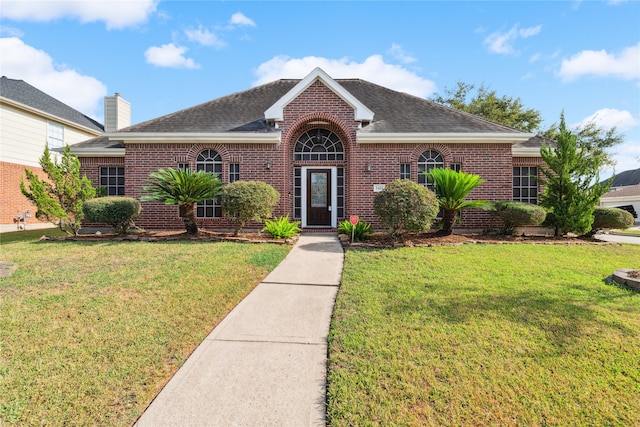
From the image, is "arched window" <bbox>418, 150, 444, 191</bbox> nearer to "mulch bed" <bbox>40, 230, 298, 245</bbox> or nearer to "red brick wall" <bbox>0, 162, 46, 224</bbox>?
"mulch bed" <bbox>40, 230, 298, 245</bbox>

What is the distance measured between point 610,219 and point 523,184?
2978 mm

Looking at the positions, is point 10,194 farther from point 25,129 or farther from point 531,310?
point 531,310

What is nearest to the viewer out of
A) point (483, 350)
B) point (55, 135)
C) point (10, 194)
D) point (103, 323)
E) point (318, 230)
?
point (483, 350)

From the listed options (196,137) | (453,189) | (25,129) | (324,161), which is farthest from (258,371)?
(25,129)

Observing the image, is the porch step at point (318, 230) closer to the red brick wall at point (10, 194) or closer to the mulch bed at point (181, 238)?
the mulch bed at point (181, 238)

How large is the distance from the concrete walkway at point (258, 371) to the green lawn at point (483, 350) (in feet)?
0.67

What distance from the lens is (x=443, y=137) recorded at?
11125mm

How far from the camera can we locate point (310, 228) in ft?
39.3

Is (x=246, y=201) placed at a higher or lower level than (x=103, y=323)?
higher

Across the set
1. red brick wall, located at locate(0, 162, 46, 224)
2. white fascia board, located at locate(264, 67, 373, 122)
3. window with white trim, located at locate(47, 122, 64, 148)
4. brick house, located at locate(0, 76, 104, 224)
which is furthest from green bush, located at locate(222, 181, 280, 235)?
window with white trim, located at locate(47, 122, 64, 148)

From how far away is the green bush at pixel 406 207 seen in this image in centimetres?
834

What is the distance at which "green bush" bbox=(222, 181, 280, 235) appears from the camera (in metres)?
9.12

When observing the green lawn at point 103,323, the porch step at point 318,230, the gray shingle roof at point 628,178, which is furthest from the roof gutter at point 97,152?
the gray shingle roof at point 628,178

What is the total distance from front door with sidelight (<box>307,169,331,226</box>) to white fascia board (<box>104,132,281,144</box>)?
209cm
